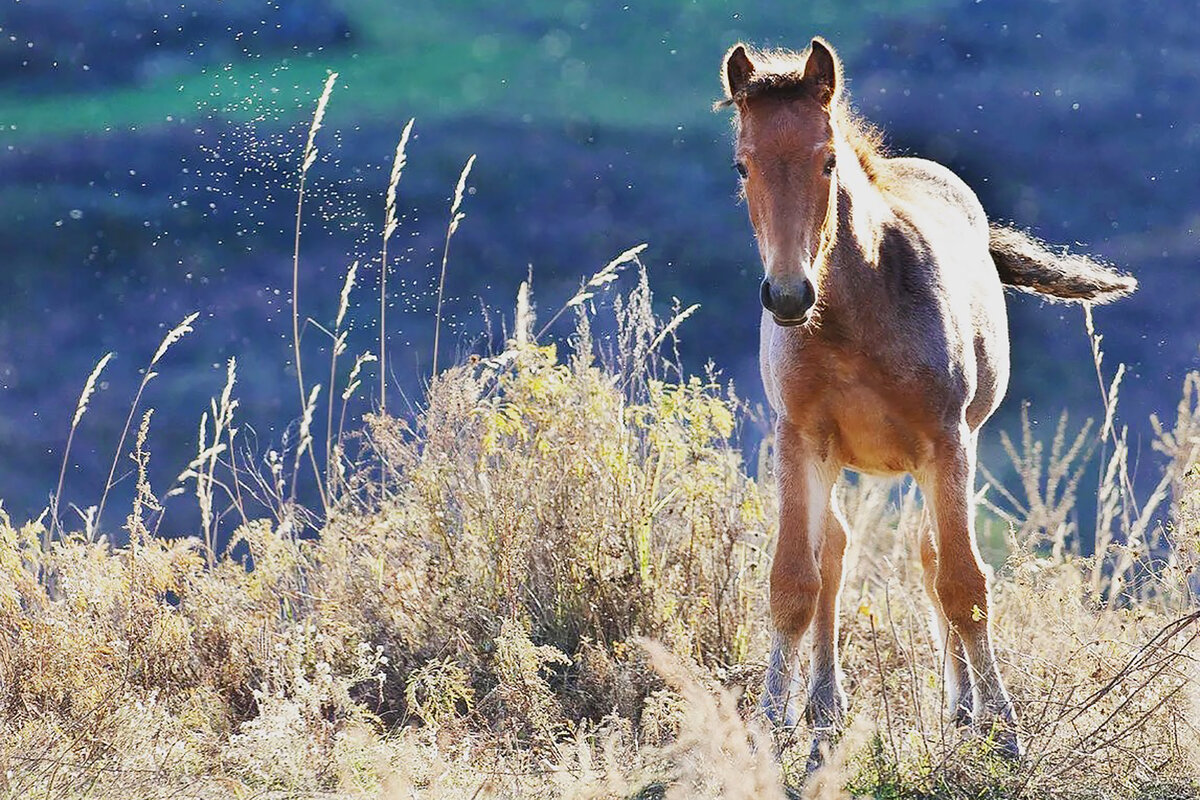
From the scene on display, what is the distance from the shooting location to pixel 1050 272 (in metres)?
6.65

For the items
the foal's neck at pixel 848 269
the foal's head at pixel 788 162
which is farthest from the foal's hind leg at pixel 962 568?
the foal's head at pixel 788 162

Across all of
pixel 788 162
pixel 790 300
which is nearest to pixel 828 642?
pixel 790 300

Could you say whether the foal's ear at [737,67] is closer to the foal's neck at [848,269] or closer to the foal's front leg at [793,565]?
the foal's neck at [848,269]

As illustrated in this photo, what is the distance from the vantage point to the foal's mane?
14.5 feet

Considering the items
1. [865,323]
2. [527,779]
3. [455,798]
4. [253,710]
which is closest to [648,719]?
[527,779]

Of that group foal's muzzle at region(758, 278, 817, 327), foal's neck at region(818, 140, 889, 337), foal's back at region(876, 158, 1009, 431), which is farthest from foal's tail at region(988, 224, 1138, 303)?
foal's muzzle at region(758, 278, 817, 327)

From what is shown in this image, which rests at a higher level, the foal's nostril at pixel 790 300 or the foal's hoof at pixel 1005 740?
the foal's nostril at pixel 790 300

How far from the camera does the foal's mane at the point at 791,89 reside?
4410 mm

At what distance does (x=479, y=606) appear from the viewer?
228 inches

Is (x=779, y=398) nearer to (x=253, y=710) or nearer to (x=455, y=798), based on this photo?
(x=455, y=798)

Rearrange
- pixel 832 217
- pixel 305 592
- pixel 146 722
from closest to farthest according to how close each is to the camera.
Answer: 1. pixel 832 217
2. pixel 146 722
3. pixel 305 592

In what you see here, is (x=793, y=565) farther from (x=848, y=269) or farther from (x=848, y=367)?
(x=848, y=269)

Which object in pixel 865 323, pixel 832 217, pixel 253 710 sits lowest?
pixel 253 710

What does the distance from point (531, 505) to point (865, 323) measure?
1.93 m
